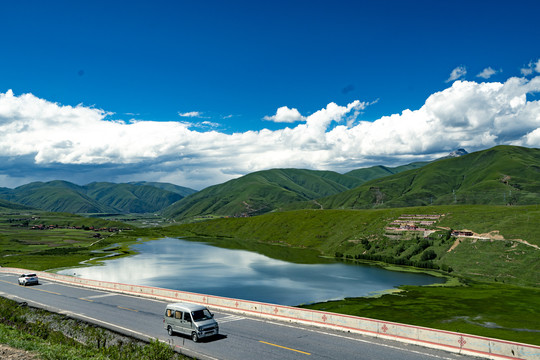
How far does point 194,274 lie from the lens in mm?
109875

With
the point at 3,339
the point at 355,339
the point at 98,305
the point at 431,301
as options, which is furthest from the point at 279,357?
the point at 431,301

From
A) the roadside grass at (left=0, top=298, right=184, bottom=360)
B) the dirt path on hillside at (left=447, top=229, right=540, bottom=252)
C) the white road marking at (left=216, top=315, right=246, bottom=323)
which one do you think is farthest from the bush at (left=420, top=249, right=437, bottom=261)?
the roadside grass at (left=0, top=298, right=184, bottom=360)

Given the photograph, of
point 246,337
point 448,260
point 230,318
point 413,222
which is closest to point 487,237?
point 448,260

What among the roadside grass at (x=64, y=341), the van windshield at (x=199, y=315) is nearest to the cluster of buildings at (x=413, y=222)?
the van windshield at (x=199, y=315)

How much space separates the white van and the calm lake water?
38.5 meters

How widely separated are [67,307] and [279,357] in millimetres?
37045

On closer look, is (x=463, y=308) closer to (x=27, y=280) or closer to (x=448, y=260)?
(x=448, y=260)

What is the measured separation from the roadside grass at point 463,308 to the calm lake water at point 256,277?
8345mm

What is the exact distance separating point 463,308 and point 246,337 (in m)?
51.9

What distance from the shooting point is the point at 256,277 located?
105375 millimetres

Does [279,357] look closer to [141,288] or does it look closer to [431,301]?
[141,288]

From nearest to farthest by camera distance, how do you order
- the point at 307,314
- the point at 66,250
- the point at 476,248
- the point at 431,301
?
the point at 307,314 < the point at 431,301 < the point at 476,248 < the point at 66,250

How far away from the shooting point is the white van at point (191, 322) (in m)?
33.6

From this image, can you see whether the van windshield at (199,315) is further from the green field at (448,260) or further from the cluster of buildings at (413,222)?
the cluster of buildings at (413,222)
